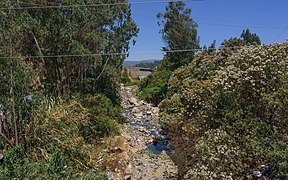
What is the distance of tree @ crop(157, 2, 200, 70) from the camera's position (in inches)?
718

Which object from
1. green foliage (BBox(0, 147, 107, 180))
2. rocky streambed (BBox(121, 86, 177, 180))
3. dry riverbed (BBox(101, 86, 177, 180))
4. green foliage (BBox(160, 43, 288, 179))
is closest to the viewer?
green foliage (BBox(0, 147, 107, 180))

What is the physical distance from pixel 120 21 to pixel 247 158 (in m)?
9.77

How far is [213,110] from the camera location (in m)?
6.69

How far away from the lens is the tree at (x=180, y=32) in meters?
18.2

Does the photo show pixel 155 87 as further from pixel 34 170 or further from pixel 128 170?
pixel 34 170

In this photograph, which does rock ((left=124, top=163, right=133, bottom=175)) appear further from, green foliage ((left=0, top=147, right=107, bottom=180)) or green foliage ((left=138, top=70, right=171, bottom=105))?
green foliage ((left=138, top=70, right=171, bottom=105))

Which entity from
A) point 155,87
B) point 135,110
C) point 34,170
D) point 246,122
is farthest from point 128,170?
point 155,87

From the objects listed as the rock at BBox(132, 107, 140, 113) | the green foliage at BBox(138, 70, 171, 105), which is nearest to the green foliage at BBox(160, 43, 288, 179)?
the rock at BBox(132, 107, 140, 113)

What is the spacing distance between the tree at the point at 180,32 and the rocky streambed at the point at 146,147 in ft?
15.6

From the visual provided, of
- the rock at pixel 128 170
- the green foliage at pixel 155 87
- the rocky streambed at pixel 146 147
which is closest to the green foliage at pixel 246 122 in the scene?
the rocky streambed at pixel 146 147

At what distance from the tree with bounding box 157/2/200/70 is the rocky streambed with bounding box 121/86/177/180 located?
4748mm

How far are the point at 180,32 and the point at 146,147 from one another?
10.2 metres

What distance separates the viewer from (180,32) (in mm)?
18266

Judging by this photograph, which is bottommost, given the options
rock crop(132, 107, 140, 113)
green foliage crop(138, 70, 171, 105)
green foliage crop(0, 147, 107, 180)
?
rock crop(132, 107, 140, 113)
